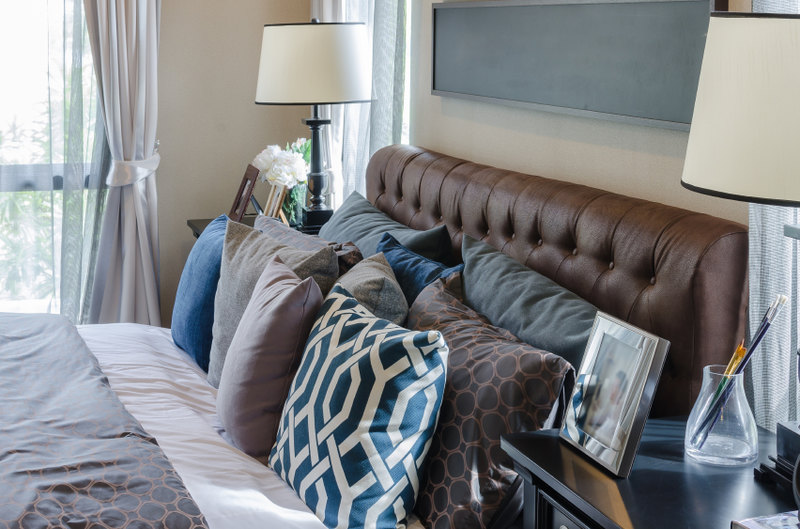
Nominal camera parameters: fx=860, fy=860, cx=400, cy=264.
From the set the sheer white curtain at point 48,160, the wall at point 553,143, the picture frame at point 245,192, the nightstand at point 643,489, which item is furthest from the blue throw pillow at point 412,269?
the sheer white curtain at point 48,160

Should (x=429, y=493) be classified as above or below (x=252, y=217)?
below

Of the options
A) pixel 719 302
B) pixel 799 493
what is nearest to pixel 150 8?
pixel 719 302

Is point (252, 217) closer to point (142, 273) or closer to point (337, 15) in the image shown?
point (142, 273)

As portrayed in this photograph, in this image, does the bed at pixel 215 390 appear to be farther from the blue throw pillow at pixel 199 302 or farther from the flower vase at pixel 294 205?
the flower vase at pixel 294 205

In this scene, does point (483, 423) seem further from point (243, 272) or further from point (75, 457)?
point (243, 272)

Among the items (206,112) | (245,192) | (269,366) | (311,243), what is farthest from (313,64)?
(269,366)

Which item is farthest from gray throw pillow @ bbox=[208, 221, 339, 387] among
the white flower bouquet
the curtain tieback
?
the curtain tieback

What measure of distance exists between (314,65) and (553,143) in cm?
101

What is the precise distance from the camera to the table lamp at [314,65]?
112 inches

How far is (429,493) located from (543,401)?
10.4 inches

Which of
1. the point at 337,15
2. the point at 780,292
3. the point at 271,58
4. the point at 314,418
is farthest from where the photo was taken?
the point at 337,15

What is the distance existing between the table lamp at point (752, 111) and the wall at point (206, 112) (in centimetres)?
316

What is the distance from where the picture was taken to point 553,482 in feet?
4.09

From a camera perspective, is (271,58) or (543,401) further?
(271,58)
